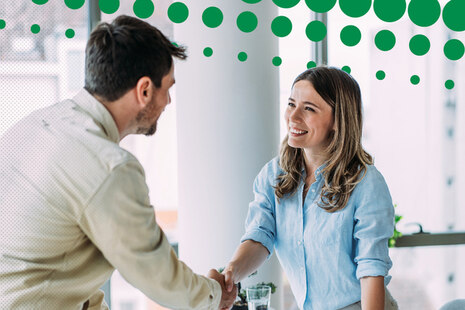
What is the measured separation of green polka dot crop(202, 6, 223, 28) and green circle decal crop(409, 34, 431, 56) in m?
1.25

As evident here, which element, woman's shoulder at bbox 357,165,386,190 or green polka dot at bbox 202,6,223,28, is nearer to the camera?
woman's shoulder at bbox 357,165,386,190

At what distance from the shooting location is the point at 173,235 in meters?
3.29

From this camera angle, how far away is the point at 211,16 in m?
2.93

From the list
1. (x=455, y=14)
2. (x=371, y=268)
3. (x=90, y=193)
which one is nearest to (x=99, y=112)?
(x=90, y=193)

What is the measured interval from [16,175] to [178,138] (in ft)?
5.27

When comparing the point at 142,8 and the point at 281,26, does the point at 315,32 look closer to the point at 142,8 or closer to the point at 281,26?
the point at 281,26

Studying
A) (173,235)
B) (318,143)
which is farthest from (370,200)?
(173,235)

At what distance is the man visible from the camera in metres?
1.36

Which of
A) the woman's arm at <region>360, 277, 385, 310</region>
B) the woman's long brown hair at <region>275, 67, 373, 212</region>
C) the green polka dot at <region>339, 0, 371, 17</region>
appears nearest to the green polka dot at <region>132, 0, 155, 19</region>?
the green polka dot at <region>339, 0, 371, 17</region>

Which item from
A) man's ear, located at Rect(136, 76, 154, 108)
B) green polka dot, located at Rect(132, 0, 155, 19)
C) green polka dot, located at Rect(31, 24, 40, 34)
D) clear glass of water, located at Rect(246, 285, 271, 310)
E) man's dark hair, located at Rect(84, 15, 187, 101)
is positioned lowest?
clear glass of water, located at Rect(246, 285, 271, 310)

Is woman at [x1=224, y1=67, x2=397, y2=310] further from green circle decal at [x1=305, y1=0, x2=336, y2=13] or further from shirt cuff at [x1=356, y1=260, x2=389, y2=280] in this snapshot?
green circle decal at [x1=305, y1=0, x2=336, y2=13]

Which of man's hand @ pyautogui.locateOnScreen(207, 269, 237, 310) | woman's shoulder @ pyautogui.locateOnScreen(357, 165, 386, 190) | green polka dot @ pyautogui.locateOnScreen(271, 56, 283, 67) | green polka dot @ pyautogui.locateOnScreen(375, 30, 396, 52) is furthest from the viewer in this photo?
green polka dot @ pyautogui.locateOnScreen(375, 30, 396, 52)

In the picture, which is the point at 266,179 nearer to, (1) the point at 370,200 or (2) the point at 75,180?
(1) the point at 370,200

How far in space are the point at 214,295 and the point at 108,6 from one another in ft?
6.04
